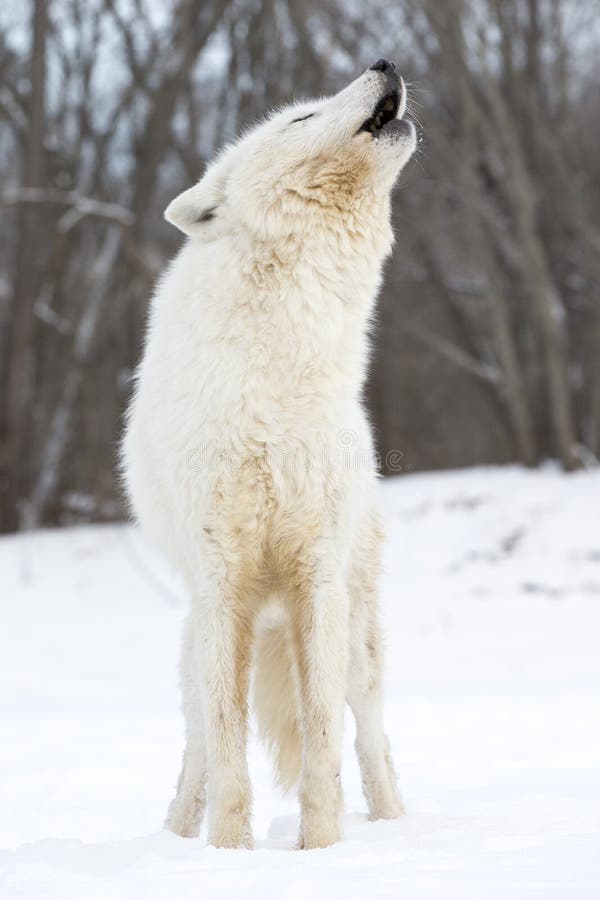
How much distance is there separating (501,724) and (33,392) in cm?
797

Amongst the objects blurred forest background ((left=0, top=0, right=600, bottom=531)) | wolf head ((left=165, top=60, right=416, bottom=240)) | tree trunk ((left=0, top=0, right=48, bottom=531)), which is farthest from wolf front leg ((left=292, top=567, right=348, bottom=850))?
tree trunk ((left=0, top=0, right=48, bottom=531))

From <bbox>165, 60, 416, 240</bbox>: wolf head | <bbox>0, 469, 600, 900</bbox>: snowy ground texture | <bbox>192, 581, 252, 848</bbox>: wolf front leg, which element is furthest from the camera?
<bbox>165, 60, 416, 240</bbox>: wolf head

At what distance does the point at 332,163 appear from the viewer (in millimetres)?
3186

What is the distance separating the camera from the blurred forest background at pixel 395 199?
1044cm

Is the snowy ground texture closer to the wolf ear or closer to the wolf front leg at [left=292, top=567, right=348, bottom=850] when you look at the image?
the wolf front leg at [left=292, top=567, right=348, bottom=850]

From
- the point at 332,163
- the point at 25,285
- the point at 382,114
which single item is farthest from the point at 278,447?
the point at 25,285

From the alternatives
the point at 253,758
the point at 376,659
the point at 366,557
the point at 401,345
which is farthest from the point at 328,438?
the point at 401,345

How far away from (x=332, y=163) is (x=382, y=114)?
278 mm

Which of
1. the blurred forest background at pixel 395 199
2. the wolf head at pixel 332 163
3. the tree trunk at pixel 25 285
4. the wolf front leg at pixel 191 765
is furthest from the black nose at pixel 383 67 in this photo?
the tree trunk at pixel 25 285

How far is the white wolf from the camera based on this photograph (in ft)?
9.95

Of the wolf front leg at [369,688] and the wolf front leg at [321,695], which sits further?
the wolf front leg at [369,688]

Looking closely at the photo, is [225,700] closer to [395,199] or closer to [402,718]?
[402,718]

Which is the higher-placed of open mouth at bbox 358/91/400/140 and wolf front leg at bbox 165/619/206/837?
open mouth at bbox 358/91/400/140

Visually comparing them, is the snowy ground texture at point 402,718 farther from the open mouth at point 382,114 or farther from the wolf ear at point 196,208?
the open mouth at point 382,114
